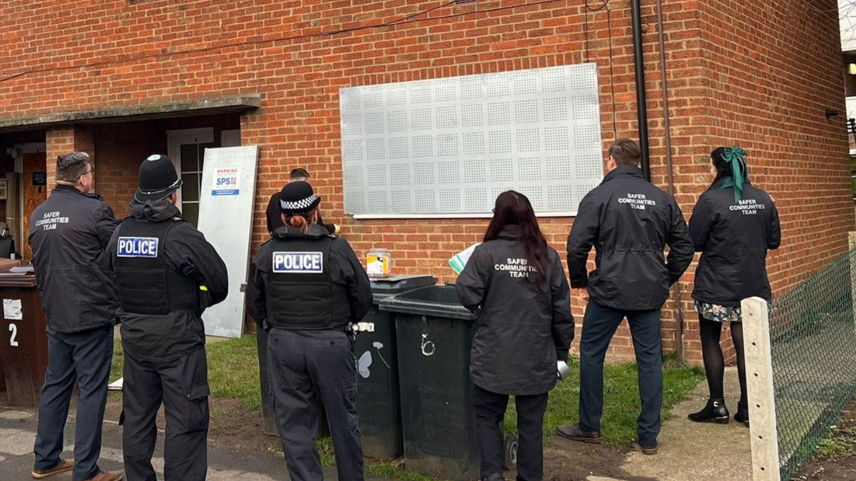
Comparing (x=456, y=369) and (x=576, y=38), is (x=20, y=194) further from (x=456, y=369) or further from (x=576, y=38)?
(x=456, y=369)

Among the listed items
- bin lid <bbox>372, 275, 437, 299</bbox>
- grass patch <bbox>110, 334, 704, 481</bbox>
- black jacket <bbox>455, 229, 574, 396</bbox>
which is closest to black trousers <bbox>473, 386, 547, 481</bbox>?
black jacket <bbox>455, 229, 574, 396</bbox>

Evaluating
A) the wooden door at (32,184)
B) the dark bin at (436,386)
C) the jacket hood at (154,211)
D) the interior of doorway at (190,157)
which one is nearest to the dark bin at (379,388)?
the dark bin at (436,386)

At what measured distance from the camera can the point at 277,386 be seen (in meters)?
4.15

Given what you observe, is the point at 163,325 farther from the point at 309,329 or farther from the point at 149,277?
the point at 309,329

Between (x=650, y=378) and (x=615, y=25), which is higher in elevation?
(x=615, y=25)

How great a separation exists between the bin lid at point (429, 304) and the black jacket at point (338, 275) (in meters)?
0.58

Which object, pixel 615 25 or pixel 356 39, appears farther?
pixel 356 39

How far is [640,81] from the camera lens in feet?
23.6

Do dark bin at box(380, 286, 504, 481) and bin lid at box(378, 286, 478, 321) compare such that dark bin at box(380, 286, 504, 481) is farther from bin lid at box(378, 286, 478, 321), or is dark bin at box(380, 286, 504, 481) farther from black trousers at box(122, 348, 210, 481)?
black trousers at box(122, 348, 210, 481)

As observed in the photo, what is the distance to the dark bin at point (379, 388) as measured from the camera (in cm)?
502

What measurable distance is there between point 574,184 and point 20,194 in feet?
30.3

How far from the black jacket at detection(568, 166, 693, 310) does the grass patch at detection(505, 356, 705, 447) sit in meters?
0.99

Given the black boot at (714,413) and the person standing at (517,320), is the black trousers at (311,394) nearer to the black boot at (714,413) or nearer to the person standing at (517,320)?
the person standing at (517,320)

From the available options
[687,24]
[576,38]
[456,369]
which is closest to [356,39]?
[576,38]
